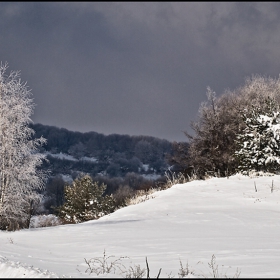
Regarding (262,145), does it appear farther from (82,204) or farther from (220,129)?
(82,204)

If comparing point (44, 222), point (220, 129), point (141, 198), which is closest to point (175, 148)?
point (220, 129)

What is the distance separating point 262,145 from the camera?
2164cm

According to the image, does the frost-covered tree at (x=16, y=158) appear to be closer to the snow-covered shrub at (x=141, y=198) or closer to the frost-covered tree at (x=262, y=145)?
the snow-covered shrub at (x=141, y=198)

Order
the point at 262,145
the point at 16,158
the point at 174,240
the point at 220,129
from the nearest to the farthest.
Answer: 1. the point at 174,240
2. the point at 16,158
3. the point at 262,145
4. the point at 220,129

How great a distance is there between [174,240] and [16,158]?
7.69m

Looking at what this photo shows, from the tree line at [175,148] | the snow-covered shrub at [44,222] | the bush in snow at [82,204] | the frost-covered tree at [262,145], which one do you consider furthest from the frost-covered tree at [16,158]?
the bush in snow at [82,204]

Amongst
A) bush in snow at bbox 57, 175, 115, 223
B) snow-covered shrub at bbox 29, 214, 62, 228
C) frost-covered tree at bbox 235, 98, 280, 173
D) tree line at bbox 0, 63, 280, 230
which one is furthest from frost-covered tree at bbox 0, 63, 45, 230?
bush in snow at bbox 57, 175, 115, 223

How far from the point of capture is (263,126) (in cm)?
2175

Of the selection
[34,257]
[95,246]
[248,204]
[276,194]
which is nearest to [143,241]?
[95,246]

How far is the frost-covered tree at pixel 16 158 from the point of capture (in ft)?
45.3

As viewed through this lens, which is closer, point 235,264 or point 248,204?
point 235,264

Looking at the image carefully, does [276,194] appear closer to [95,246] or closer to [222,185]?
[222,185]

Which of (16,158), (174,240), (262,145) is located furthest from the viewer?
(262,145)

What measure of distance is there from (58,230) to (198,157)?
23.5m
